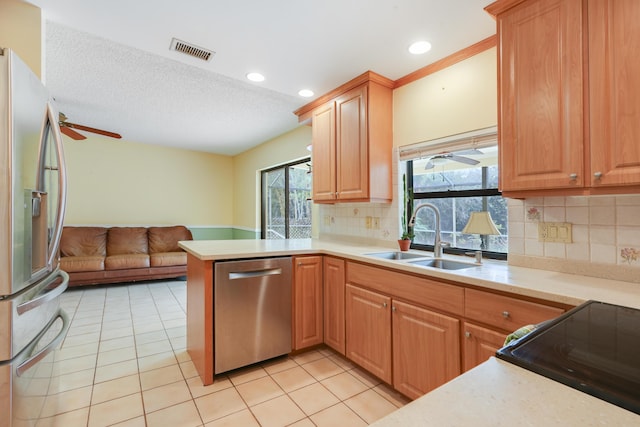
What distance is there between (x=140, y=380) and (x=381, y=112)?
109 inches

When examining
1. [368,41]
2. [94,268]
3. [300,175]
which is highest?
[368,41]

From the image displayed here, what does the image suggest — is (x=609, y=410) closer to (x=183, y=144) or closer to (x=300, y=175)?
(x=300, y=175)

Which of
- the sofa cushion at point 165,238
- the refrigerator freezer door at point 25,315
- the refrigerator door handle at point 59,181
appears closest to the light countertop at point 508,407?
the refrigerator freezer door at point 25,315

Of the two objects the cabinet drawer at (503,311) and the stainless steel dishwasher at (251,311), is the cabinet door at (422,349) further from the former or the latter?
the stainless steel dishwasher at (251,311)

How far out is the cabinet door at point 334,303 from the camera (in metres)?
2.32

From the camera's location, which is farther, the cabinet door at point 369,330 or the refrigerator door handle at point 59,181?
the cabinet door at point 369,330

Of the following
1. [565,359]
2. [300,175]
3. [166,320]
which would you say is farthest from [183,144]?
[565,359]

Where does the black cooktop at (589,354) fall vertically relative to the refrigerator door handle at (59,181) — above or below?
below

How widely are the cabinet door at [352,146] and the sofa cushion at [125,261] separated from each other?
352 cm

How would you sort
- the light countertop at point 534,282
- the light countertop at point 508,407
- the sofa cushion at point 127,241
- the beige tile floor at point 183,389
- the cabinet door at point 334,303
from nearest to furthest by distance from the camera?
the light countertop at point 508,407 → the light countertop at point 534,282 → the beige tile floor at point 183,389 → the cabinet door at point 334,303 → the sofa cushion at point 127,241

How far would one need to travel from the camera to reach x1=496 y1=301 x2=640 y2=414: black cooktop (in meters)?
0.54

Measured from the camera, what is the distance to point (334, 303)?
2396 millimetres

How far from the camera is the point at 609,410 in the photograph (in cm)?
48

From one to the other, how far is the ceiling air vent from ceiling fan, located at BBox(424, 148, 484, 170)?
6.20 feet
